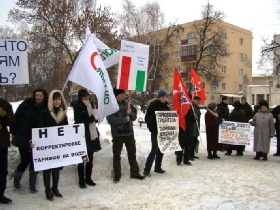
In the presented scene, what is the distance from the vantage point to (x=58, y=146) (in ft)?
16.9

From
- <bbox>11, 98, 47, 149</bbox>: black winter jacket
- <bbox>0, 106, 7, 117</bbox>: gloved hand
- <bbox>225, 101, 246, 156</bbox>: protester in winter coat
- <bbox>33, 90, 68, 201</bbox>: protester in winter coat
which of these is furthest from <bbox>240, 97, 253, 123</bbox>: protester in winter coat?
<bbox>0, 106, 7, 117</bbox>: gloved hand

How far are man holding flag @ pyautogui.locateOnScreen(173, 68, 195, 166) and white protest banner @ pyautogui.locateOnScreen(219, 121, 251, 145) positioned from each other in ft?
4.71

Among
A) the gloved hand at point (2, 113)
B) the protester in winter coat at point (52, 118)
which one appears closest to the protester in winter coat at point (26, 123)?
the protester in winter coat at point (52, 118)

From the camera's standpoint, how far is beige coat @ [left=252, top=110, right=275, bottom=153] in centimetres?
838

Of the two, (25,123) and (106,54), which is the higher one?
(106,54)

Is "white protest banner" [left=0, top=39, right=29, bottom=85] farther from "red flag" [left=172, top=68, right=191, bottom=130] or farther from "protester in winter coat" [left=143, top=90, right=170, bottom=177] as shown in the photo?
"red flag" [left=172, top=68, right=191, bottom=130]

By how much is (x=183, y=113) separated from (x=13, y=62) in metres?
4.11

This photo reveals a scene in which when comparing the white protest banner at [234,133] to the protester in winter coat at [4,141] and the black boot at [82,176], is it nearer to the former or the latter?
the black boot at [82,176]

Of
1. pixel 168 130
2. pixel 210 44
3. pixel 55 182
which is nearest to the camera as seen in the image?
pixel 55 182

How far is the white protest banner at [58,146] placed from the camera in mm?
4969

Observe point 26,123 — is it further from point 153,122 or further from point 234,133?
point 234,133

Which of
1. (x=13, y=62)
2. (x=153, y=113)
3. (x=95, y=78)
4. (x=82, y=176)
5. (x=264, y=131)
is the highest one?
(x=13, y=62)

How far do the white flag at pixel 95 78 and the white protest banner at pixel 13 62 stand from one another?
32.0 inches

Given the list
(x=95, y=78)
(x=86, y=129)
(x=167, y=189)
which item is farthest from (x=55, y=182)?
(x=167, y=189)
